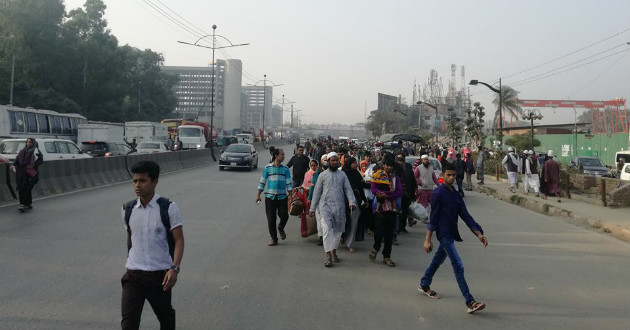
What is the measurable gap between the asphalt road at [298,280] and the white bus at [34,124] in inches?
680

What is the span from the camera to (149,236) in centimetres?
375

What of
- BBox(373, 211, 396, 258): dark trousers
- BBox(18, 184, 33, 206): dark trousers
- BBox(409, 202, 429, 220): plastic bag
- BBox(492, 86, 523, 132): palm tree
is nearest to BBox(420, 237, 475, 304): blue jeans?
BBox(373, 211, 396, 258): dark trousers

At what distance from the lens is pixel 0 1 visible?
51281 mm

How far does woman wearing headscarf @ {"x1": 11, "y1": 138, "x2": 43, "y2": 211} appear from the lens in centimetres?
1138

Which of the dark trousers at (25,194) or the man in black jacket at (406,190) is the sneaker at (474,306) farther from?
the dark trousers at (25,194)

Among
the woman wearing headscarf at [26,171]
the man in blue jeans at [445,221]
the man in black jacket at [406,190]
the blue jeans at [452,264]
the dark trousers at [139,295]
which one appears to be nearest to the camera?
the dark trousers at [139,295]

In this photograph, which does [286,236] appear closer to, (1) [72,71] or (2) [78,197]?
(2) [78,197]

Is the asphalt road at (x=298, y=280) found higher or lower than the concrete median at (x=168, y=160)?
lower

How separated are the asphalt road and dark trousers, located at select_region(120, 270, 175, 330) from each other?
1.13m

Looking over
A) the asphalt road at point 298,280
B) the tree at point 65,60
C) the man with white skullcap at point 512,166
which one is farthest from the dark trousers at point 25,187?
the tree at point 65,60

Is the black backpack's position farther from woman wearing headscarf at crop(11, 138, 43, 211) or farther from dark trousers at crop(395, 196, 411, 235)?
woman wearing headscarf at crop(11, 138, 43, 211)

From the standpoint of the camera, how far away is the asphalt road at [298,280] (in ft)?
16.9

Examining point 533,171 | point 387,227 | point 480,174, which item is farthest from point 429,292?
point 480,174

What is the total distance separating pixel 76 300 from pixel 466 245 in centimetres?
673
